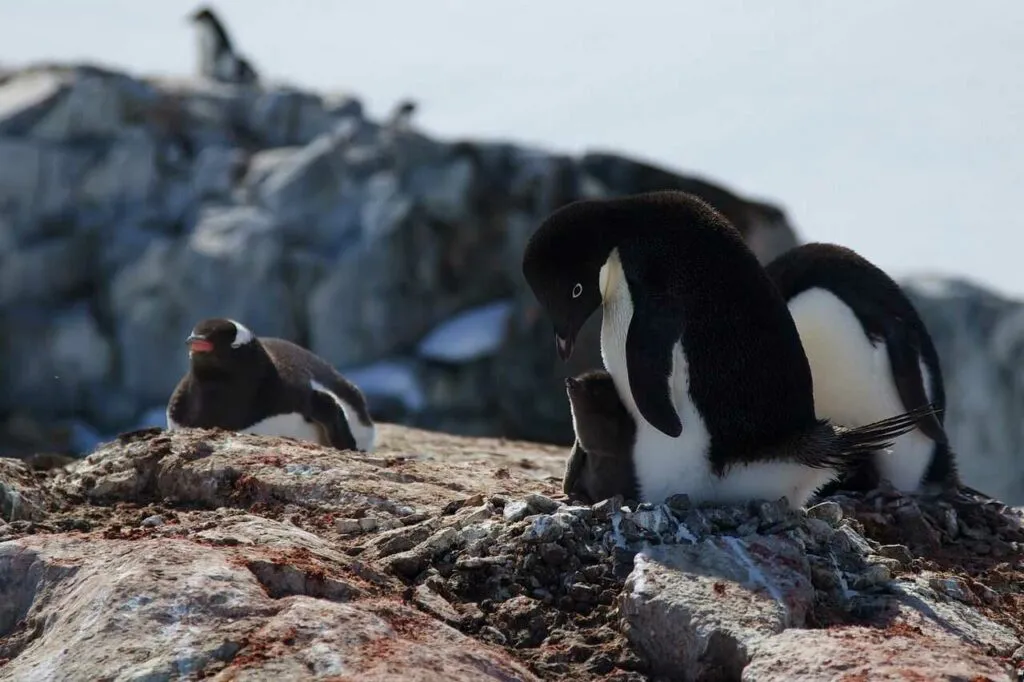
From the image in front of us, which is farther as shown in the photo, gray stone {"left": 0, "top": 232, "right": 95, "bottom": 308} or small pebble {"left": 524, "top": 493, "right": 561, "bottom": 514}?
gray stone {"left": 0, "top": 232, "right": 95, "bottom": 308}

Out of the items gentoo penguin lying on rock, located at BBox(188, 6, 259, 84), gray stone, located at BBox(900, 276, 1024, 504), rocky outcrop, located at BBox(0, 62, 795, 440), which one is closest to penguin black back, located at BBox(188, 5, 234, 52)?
gentoo penguin lying on rock, located at BBox(188, 6, 259, 84)

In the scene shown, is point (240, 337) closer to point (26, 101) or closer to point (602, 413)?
point (602, 413)

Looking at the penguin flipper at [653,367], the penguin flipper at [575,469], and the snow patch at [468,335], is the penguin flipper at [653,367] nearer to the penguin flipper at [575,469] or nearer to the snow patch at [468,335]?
the penguin flipper at [575,469]

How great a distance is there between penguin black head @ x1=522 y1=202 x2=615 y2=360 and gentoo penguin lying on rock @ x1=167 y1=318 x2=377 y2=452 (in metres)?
3.03

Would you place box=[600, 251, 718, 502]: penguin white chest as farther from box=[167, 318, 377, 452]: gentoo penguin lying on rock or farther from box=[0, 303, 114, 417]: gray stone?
box=[0, 303, 114, 417]: gray stone

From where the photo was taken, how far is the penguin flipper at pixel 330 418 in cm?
735

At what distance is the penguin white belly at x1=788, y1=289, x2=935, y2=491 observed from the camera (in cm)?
584

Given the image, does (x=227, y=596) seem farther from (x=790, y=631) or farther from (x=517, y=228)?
(x=517, y=228)

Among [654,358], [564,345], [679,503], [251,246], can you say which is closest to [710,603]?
[679,503]

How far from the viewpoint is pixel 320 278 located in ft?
79.9

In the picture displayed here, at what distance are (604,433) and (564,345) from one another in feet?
1.15

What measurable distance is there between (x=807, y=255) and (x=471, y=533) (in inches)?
114

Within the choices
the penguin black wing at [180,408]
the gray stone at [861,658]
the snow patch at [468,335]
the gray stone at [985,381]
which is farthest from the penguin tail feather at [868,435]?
the gray stone at [985,381]

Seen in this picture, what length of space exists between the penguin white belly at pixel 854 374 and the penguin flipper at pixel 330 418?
2.73m
